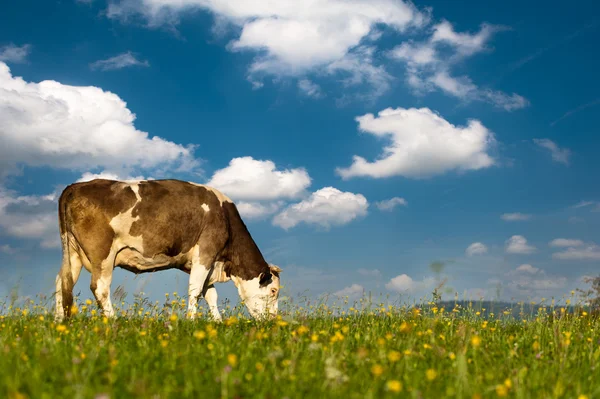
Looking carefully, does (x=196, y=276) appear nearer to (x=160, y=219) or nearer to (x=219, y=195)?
(x=160, y=219)

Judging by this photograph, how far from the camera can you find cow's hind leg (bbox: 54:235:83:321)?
1056 cm

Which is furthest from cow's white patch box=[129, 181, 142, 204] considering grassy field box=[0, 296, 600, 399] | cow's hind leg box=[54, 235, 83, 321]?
grassy field box=[0, 296, 600, 399]

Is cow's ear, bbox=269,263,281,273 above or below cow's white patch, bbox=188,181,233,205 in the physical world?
below

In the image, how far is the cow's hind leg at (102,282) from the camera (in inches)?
474

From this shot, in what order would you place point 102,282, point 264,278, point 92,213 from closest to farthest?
point 102,282 < point 92,213 < point 264,278

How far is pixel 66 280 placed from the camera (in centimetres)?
1098

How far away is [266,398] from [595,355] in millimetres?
5082

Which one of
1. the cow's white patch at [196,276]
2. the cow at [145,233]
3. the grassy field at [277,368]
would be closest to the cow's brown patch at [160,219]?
the cow at [145,233]

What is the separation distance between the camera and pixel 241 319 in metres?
9.83

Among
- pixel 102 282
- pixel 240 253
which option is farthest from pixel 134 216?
pixel 240 253

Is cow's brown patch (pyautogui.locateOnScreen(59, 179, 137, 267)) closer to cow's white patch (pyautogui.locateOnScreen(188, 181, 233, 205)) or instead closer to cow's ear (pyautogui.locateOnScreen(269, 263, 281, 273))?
cow's white patch (pyautogui.locateOnScreen(188, 181, 233, 205))

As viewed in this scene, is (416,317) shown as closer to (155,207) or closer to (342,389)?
(155,207)

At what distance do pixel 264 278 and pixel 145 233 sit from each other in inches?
165

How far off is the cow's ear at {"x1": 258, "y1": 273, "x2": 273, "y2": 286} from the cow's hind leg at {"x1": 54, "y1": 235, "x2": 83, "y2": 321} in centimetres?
480
